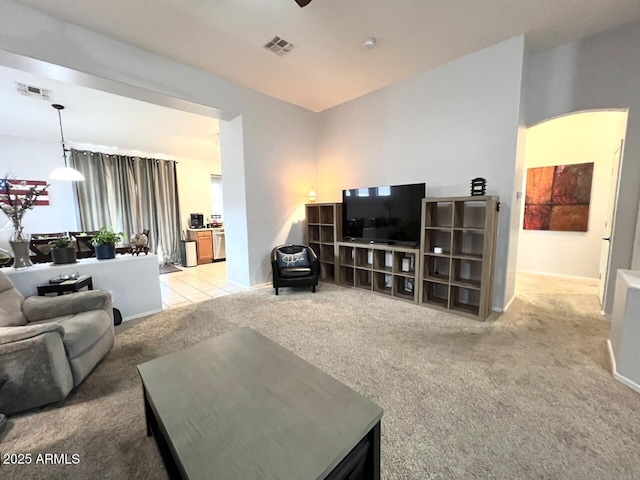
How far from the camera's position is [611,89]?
284cm

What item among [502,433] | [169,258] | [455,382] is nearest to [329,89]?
[455,382]

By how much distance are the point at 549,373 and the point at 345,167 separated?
375 cm

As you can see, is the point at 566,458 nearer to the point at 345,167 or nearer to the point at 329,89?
the point at 345,167

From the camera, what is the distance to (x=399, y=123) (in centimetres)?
394

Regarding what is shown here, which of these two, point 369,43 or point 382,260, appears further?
point 382,260

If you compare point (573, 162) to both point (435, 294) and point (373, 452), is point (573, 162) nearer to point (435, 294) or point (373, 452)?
point (435, 294)

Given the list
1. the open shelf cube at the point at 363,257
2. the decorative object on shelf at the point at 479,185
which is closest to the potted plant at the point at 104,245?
the open shelf cube at the point at 363,257

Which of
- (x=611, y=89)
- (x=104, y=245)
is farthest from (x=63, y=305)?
(x=611, y=89)

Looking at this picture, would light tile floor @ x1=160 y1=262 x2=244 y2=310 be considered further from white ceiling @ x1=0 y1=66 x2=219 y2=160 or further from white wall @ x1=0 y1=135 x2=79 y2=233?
white ceiling @ x1=0 y1=66 x2=219 y2=160

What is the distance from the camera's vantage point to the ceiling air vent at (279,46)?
2.90 metres

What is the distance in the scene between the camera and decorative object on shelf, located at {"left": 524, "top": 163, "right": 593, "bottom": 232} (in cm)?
448

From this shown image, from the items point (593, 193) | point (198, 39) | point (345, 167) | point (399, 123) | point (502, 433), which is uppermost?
point (198, 39)

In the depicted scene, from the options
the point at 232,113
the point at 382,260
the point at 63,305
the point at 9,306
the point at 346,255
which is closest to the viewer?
the point at 9,306

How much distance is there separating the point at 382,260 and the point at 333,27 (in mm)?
3027
